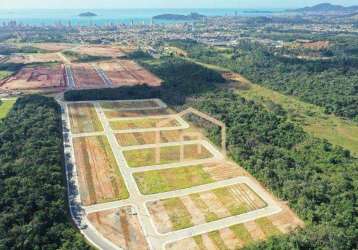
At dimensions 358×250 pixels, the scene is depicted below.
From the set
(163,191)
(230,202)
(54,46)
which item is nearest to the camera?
(230,202)

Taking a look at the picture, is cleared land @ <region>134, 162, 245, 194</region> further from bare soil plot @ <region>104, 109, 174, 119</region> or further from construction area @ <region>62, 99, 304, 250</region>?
bare soil plot @ <region>104, 109, 174, 119</region>

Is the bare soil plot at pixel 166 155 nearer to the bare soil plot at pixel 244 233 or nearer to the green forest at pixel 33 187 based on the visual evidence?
the green forest at pixel 33 187

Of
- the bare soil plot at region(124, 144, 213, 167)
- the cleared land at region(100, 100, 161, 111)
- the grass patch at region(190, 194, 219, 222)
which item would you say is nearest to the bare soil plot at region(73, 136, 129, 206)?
the bare soil plot at region(124, 144, 213, 167)

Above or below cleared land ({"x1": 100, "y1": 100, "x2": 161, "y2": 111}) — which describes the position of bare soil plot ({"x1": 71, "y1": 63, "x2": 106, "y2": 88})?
above

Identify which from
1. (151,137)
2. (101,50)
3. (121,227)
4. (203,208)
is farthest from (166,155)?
(101,50)

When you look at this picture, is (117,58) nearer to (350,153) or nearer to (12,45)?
(12,45)

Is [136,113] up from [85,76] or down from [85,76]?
down

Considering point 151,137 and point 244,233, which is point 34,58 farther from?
point 244,233
